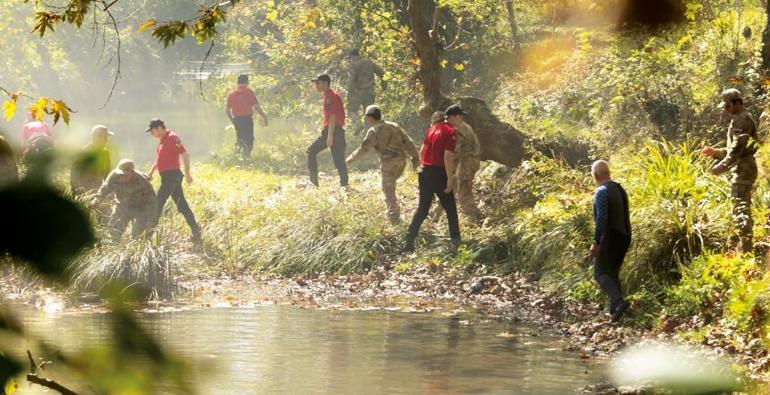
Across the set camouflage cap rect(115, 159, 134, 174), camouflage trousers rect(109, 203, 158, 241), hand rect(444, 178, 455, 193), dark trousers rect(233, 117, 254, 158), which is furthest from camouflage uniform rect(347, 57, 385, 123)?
camouflage cap rect(115, 159, 134, 174)

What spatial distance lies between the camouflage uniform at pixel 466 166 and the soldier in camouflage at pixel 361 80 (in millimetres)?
6293

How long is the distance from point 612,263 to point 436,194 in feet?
15.3

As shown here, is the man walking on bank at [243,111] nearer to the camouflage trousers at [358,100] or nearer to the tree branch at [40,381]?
the camouflage trousers at [358,100]

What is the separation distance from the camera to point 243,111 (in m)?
27.4

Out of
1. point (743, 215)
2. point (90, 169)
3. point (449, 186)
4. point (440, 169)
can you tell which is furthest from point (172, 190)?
point (90, 169)

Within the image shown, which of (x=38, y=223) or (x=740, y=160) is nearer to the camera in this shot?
(x=38, y=223)

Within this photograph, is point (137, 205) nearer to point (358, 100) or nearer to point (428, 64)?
point (428, 64)

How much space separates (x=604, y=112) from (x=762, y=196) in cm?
726

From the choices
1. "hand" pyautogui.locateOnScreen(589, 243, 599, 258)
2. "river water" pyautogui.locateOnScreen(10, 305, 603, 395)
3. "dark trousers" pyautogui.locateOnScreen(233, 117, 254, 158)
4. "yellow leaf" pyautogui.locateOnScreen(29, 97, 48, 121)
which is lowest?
"river water" pyautogui.locateOnScreen(10, 305, 603, 395)

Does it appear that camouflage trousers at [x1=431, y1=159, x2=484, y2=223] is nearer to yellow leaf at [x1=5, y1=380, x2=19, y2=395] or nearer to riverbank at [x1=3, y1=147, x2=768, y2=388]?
riverbank at [x1=3, y1=147, x2=768, y2=388]

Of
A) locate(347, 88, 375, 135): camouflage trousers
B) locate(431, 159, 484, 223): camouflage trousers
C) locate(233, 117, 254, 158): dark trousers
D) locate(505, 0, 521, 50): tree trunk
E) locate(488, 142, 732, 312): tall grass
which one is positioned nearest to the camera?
locate(488, 142, 732, 312): tall grass

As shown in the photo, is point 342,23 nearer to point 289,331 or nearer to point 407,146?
point 407,146

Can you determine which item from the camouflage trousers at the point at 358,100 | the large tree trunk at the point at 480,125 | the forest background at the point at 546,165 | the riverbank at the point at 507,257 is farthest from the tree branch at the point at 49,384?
the camouflage trousers at the point at 358,100

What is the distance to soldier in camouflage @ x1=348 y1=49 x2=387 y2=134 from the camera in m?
24.4
